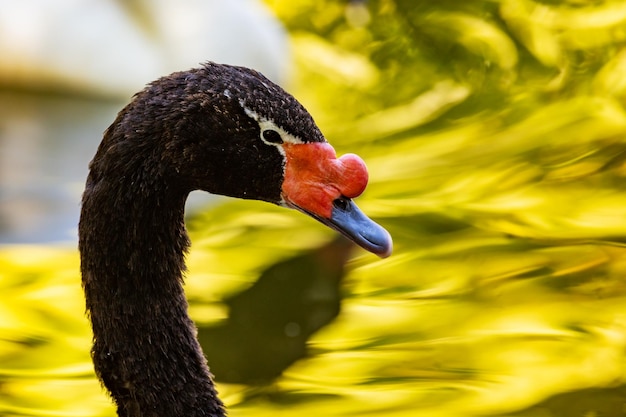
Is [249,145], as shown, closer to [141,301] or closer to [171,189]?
[171,189]

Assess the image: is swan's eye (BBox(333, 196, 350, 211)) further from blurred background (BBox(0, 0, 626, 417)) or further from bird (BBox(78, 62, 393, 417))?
blurred background (BBox(0, 0, 626, 417))

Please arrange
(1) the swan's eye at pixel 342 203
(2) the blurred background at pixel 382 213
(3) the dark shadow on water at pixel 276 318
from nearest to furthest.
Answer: (1) the swan's eye at pixel 342 203 < (2) the blurred background at pixel 382 213 < (3) the dark shadow on water at pixel 276 318

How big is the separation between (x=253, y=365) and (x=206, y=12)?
96.1 inches

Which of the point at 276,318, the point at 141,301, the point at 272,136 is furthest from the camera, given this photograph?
the point at 276,318

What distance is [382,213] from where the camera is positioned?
16.2 ft

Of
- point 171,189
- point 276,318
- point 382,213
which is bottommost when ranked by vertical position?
point 171,189

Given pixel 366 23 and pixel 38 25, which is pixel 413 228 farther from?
pixel 366 23

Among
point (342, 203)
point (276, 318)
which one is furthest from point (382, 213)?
point (342, 203)

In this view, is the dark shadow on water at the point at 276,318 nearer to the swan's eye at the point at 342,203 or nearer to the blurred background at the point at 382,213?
the blurred background at the point at 382,213

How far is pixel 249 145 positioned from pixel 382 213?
1.91 metres

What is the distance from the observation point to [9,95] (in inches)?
219

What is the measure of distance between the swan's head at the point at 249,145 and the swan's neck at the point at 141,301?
108mm

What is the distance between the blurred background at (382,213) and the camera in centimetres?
398

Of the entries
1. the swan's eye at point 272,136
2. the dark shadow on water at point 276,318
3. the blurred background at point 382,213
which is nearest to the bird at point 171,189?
the swan's eye at point 272,136
